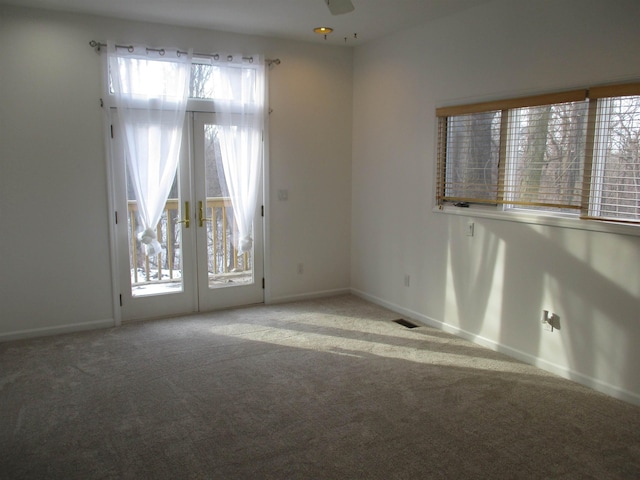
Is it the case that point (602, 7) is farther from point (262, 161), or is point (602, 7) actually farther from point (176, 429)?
point (176, 429)

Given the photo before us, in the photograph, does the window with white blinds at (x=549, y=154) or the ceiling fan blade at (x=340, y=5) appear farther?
the window with white blinds at (x=549, y=154)

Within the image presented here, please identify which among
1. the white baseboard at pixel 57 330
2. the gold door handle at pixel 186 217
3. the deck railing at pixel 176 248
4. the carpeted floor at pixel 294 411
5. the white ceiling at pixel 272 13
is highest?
the white ceiling at pixel 272 13

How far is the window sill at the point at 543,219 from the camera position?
3.17 metres

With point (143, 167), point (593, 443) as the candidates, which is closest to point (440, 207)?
point (593, 443)

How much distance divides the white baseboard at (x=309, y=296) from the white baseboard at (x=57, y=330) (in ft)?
5.31

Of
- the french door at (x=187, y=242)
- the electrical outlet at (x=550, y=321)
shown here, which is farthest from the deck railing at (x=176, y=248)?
the electrical outlet at (x=550, y=321)

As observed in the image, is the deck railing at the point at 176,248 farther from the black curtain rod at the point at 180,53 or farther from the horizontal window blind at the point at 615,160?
the horizontal window blind at the point at 615,160

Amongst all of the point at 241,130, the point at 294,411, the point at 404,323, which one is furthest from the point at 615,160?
the point at 241,130

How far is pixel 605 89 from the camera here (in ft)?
10.5

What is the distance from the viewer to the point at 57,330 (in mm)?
4430

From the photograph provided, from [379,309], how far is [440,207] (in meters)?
1.32

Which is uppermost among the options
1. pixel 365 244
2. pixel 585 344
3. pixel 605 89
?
pixel 605 89

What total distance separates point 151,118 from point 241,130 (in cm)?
86

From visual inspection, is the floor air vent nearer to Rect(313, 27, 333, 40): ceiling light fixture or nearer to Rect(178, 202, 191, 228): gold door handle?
Rect(178, 202, 191, 228): gold door handle
